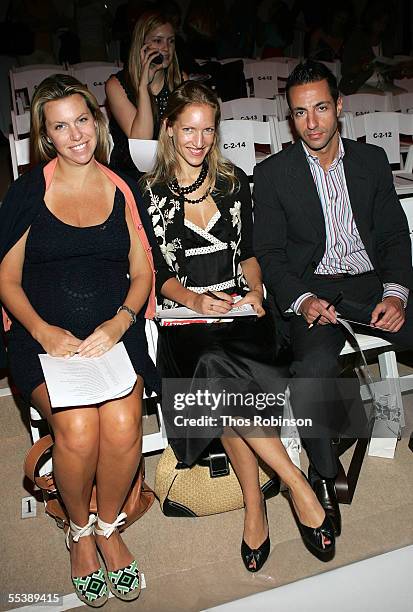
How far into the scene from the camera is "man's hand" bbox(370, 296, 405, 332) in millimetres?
2637

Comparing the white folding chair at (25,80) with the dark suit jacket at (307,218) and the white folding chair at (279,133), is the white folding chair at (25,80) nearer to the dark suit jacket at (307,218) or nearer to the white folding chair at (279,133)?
the white folding chair at (279,133)

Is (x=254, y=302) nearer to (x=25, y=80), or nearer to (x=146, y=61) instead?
(x=146, y=61)

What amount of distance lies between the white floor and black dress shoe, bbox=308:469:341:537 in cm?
144

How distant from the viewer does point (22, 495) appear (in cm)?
274

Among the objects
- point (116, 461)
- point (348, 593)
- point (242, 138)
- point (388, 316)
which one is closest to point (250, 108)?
point (242, 138)

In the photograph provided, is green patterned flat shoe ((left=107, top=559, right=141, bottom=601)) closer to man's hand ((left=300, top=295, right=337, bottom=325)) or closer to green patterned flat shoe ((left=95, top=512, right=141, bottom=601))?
green patterned flat shoe ((left=95, top=512, right=141, bottom=601))

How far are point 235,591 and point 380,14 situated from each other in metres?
7.18

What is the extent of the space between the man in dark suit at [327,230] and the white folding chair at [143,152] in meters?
0.51

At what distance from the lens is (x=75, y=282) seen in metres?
2.47

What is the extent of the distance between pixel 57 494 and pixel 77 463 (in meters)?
0.32

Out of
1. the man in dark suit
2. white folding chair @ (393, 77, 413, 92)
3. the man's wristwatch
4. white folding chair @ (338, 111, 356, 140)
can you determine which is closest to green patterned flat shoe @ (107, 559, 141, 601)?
the man's wristwatch

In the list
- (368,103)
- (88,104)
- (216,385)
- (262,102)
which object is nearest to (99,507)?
(216,385)

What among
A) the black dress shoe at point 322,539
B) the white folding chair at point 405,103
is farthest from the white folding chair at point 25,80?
the black dress shoe at point 322,539

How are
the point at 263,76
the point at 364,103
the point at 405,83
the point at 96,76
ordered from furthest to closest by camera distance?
the point at 405,83
the point at 263,76
the point at 96,76
the point at 364,103
